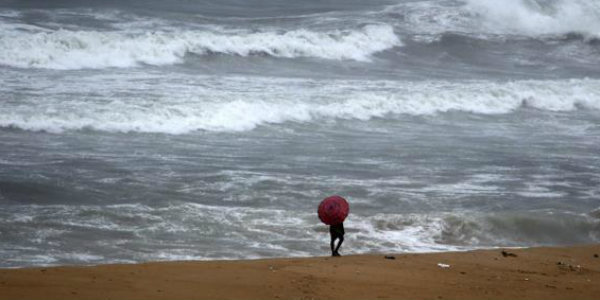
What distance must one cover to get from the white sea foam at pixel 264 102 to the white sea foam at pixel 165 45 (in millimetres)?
2532

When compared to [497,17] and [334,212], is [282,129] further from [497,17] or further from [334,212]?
[497,17]

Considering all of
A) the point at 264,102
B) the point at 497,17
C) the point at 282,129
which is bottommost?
the point at 282,129

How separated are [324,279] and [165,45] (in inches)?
676

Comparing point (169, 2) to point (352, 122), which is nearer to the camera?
point (352, 122)

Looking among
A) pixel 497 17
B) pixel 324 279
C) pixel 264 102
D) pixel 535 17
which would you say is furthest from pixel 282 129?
pixel 535 17

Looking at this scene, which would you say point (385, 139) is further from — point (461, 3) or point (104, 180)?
point (461, 3)

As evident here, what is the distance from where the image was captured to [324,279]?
8.95m

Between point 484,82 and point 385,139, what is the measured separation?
8.02 meters

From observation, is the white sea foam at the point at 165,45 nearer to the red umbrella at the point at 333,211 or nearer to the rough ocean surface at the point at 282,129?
the rough ocean surface at the point at 282,129

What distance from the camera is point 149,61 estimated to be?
80.1 feet

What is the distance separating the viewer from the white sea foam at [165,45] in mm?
23250

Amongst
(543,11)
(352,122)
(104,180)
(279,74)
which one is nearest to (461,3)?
(543,11)

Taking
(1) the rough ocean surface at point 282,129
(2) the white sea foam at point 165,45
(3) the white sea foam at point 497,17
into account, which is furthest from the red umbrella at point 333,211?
(3) the white sea foam at point 497,17

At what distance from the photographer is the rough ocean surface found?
38.5ft
